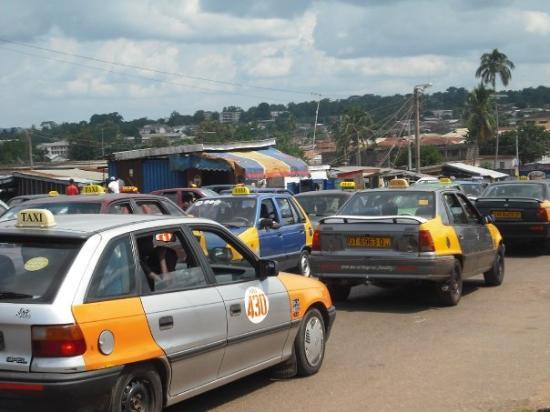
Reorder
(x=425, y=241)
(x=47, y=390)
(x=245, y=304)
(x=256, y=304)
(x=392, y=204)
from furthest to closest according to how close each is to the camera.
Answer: (x=392, y=204) < (x=425, y=241) < (x=256, y=304) < (x=245, y=304) < (x=47, y=390)

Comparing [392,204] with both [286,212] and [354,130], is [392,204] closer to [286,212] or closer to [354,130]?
[286,212]

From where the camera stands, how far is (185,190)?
2369 centimetres

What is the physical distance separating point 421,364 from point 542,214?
11.1 meters

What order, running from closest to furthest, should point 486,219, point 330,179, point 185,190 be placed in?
1. point 486,219
2. point 185,190
3. point 330,179

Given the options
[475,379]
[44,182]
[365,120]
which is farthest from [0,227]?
[365,120]

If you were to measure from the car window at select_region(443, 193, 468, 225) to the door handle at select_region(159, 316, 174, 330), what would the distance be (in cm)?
677

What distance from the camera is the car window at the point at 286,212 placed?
14.3m

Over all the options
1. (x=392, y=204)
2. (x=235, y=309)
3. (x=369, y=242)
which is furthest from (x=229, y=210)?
(x=235, y=309)

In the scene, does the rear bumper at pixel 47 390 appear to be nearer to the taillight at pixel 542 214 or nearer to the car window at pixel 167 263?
the car window at pixel 167 263

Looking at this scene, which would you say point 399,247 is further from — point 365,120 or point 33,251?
point 365,120

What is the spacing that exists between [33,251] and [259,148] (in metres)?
34.0

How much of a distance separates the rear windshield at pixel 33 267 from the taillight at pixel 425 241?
624 cm

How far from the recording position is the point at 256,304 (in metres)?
6.71

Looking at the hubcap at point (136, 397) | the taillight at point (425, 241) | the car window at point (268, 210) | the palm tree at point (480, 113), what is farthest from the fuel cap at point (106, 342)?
the palm tree at point (480, 113)
